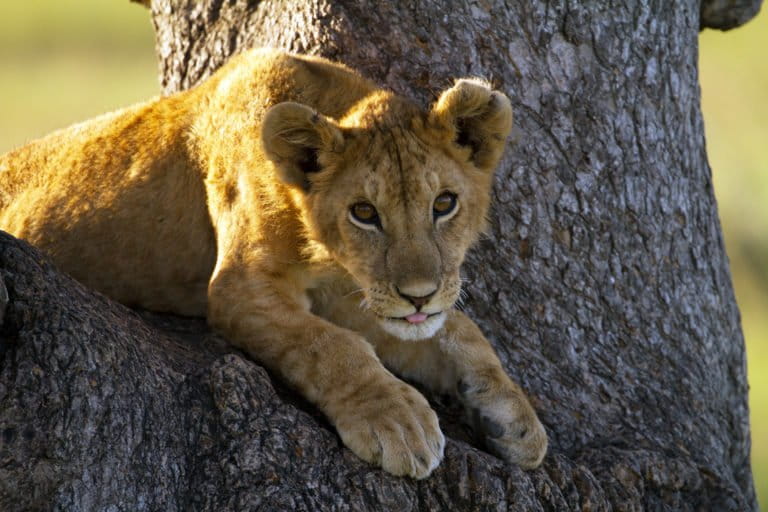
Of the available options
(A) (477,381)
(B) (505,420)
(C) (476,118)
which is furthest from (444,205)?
(B) (505,420)

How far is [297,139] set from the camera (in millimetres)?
4281

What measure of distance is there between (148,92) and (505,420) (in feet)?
45.7

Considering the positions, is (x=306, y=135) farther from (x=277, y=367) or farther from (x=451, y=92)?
(x=277, y=367)

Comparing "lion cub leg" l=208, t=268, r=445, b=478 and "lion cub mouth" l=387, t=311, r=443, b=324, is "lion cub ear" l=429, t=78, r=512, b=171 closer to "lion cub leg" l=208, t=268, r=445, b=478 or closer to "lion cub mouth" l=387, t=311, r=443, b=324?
"lion cub mouth" l=387, t=311, r=443, b=324

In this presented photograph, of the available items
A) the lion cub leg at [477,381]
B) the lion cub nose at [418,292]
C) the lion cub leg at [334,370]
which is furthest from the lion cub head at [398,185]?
the lion cub leg at [477,381]

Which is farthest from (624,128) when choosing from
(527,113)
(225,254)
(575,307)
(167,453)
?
(167,453)

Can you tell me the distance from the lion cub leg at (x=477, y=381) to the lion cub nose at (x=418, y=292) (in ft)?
1.63

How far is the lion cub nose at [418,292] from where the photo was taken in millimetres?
4078

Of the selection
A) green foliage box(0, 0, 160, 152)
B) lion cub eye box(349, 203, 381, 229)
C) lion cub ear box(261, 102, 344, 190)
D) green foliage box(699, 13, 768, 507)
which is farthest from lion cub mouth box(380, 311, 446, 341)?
green foliage box(0, 0, 160, 152)

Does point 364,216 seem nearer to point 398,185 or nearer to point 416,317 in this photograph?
point 398,185

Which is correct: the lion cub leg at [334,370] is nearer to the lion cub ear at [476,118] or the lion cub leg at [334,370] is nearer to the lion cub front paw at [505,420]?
the lion cub front paw at [505,420]

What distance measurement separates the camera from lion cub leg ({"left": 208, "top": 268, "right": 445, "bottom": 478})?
12.6ft

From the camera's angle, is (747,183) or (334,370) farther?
(747,183)

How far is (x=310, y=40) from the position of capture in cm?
505
